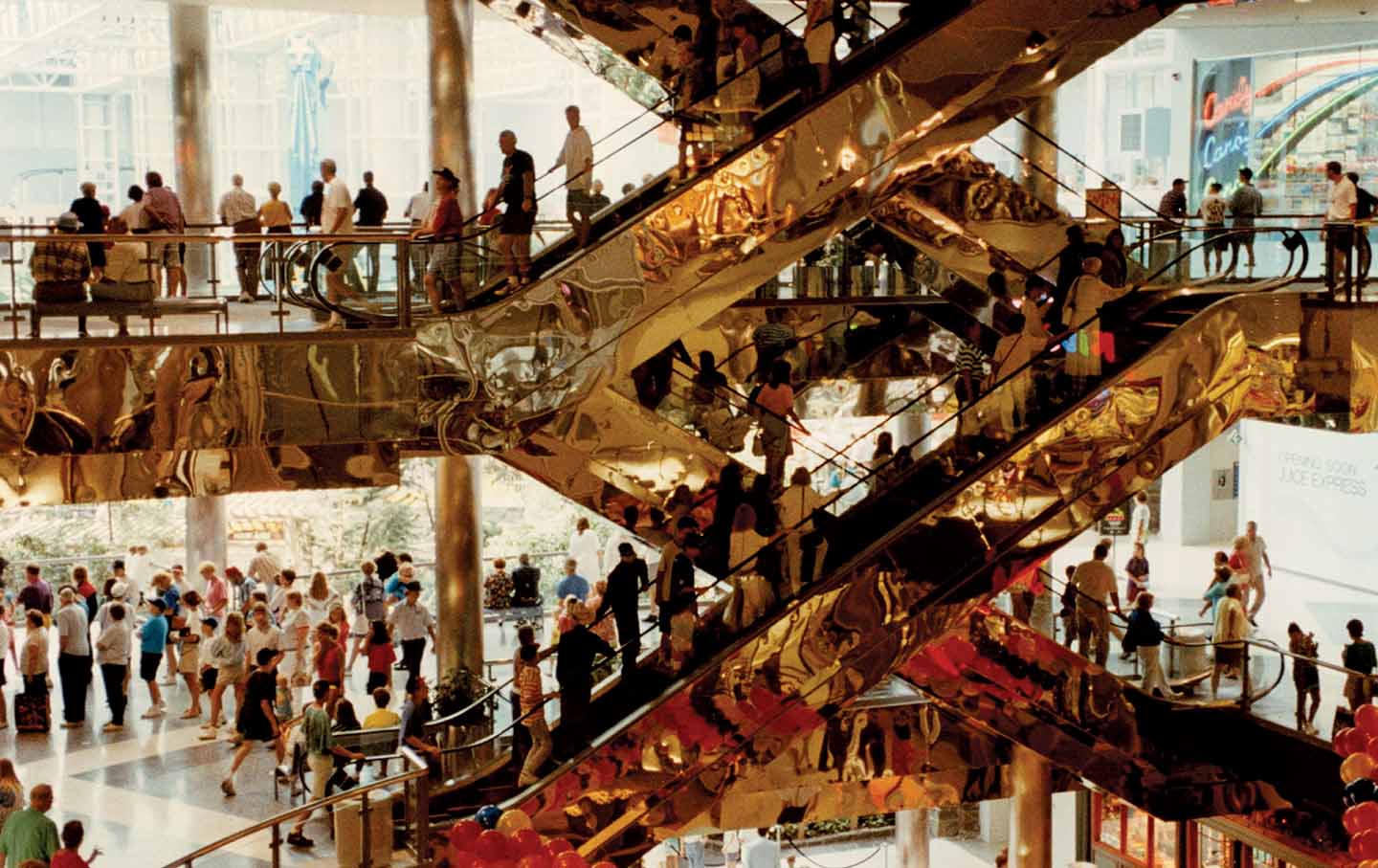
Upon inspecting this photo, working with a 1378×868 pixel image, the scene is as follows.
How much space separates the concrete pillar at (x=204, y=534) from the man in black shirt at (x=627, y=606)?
31.6 feet

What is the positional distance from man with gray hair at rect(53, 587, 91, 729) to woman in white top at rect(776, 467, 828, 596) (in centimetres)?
678

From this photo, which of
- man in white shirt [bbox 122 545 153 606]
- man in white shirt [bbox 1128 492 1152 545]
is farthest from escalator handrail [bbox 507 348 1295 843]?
man in white shirt [bbox 1128 492 1152 545]

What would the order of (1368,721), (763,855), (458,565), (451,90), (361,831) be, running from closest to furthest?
(361,831)
(1368,721)
(458,565)
(451,90)
(763,855)

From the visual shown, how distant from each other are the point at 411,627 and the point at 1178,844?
7.98m

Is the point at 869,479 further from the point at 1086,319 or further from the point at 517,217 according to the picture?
the point at 517,217

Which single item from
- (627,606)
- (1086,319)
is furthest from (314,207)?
(1086,319)

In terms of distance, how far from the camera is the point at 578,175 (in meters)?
14.4

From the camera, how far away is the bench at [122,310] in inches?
487

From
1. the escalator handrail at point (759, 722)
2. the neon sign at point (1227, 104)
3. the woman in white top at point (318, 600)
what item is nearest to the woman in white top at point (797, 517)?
the escalator handrail at point (759, 722)

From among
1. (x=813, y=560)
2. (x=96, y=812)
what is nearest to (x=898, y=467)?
(x=813, y=560)

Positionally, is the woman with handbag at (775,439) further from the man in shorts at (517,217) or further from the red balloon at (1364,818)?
the red balloon at (1364,818)

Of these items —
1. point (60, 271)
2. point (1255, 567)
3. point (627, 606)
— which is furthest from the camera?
point (1255, 567)

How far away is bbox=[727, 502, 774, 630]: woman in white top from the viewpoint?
43.8ft

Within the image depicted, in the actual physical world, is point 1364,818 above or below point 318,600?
above
